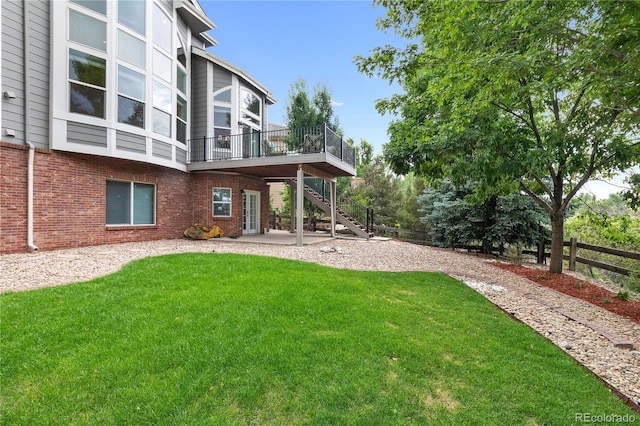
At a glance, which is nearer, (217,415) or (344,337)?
(217,415)

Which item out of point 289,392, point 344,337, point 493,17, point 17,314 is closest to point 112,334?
point 17,314

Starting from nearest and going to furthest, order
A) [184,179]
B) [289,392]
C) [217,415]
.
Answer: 1. [217,415]
2. [289,392]
3. [184,179]

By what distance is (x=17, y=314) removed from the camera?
368 cm

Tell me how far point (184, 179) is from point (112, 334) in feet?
32.9

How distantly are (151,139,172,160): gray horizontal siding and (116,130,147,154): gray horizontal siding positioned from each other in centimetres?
37

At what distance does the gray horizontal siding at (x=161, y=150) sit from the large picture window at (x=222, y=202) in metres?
2.56

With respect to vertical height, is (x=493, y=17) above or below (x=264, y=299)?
above

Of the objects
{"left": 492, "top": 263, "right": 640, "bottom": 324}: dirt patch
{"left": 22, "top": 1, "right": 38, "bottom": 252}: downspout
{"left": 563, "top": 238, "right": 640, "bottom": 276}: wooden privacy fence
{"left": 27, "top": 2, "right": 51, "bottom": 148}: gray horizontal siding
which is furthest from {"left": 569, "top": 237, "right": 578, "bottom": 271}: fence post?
{"left": 27, "top": 2, "right": 51, "bottom": 148}: gray horizontal siding

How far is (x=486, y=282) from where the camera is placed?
6.90m

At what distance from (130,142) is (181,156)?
254cm

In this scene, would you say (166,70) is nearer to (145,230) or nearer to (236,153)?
(236,153)

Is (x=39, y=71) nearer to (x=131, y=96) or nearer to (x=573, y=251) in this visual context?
(x=131, y=96)

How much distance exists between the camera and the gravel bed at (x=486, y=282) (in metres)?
3.51

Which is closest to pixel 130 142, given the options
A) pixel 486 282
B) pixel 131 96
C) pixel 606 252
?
pixel 131 96
